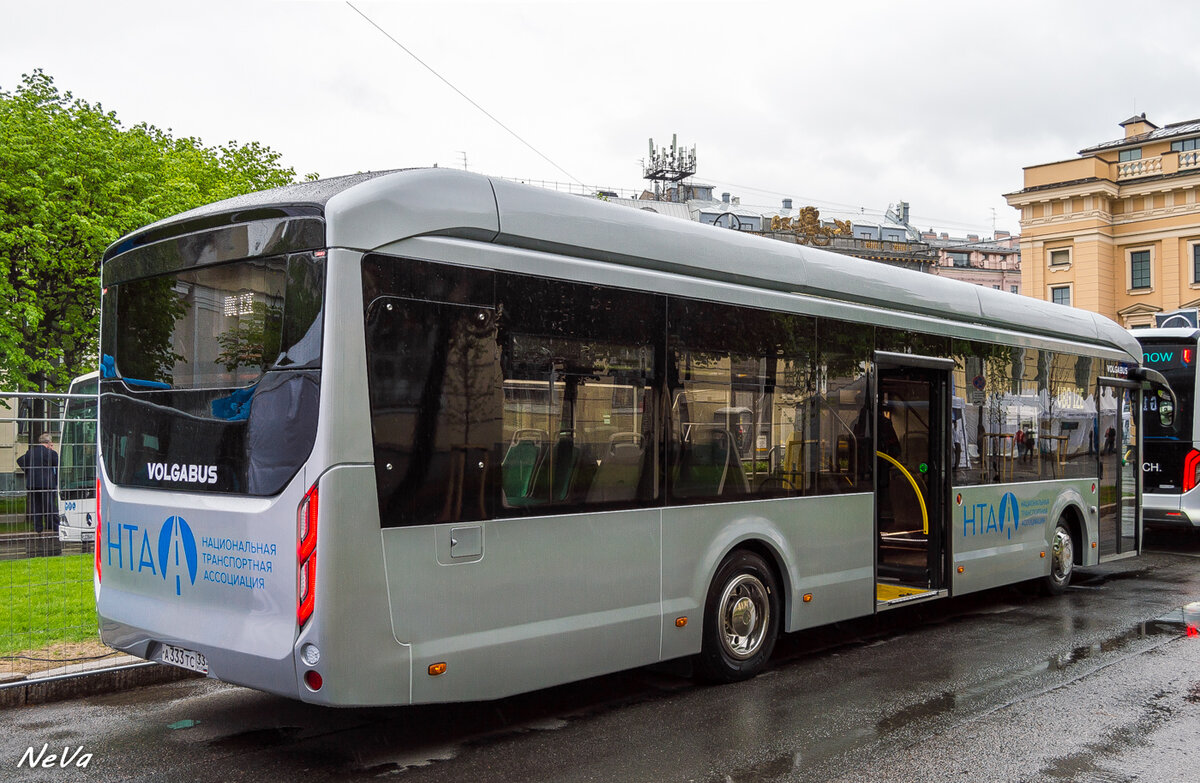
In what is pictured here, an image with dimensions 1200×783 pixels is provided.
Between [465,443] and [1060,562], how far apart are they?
834cm

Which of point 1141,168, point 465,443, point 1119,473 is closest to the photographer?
point 465,443

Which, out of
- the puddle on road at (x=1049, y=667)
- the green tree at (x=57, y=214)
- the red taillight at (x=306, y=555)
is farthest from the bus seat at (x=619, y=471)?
the green tree at (x=57, y=214)

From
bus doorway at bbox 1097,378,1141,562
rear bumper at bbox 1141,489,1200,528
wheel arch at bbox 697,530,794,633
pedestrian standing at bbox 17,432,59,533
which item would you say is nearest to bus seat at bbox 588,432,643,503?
wheel arch at bbox 697,530,794,633

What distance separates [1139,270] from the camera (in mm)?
51812

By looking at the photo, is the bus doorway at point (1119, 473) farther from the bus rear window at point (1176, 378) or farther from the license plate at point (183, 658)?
the license plate at point (183, 658)

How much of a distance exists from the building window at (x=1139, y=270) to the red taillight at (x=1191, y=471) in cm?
4147

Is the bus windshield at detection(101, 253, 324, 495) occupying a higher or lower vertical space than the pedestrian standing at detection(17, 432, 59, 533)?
higher

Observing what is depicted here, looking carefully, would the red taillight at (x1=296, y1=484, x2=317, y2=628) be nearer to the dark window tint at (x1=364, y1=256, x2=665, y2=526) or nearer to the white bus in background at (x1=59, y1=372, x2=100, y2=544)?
the dark window tint at (x1=364, y1=256, x2=665, y2=526)

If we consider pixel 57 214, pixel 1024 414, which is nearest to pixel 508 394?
pixel 1024 414

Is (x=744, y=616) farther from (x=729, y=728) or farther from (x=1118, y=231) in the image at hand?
(x=1118, y=231)

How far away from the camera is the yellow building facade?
49812mm

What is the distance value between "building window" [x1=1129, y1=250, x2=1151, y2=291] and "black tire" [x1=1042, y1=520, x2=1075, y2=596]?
154 feet

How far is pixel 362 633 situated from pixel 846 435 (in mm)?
4586

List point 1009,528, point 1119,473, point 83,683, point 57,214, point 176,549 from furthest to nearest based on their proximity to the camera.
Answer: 1. point 57,214
2. point 1119,473
3. point 1009,528
4. point 83,683
5. point 176,549
